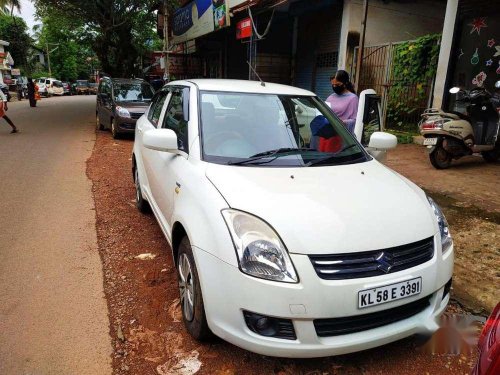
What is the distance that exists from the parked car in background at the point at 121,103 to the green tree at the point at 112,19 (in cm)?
676

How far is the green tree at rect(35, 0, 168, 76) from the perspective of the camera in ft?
57.7

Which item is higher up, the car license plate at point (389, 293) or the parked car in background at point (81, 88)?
the car license plate at point (389, 293)

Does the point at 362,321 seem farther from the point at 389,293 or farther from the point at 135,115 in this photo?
the point at 135,115

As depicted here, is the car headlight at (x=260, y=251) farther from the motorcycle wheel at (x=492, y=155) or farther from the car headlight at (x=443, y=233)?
the motorcycle wheel at (x=492, y=155)

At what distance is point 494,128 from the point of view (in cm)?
692

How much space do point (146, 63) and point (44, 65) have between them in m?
31.7

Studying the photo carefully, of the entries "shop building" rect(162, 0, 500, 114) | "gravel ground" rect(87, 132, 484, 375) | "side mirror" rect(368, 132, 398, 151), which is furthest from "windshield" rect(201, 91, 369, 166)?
"shop building" rect(162, 0, 500, 114)

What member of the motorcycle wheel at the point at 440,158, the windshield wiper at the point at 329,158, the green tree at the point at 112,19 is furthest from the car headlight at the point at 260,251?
the green tree at the point at 112,19

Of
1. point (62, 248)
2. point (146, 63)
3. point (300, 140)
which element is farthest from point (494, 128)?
point (146, 63)

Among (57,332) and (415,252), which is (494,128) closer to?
(415,252)

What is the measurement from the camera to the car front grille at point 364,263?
2.01 meters

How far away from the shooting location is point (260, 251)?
2080 mm

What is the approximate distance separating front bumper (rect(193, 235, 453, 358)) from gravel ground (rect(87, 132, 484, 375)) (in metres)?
0.34

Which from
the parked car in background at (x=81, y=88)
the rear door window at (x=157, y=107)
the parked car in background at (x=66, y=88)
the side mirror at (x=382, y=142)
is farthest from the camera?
the parked car in background at (x=81, y=88)
